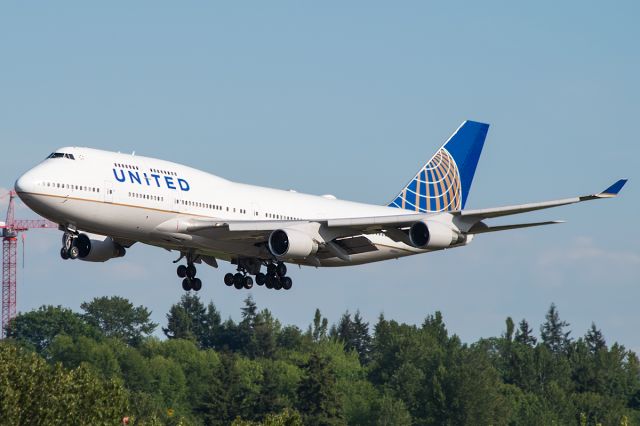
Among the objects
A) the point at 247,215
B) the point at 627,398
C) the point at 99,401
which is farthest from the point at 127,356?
the point at 247,215

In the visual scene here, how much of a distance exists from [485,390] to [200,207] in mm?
78151

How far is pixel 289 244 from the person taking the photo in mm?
63438

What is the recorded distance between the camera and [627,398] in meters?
159

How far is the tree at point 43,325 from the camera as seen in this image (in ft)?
598

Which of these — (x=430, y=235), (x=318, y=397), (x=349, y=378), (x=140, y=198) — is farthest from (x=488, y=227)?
(x=349, y=378)

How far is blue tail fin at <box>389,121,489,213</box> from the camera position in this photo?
79000 millimetres

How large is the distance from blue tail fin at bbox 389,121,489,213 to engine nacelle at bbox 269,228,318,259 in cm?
1506

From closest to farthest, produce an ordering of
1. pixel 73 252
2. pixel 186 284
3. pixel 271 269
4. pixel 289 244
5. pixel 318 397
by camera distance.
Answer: pixel 73 252
pixel 289 244
pixel 271 269
pixel 186 284
pixel 318 397

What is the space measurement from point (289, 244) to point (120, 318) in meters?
137

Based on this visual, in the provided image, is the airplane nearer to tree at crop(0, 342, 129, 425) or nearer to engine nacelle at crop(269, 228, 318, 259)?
engine nacelle at crop(269, 228, 318, 259)

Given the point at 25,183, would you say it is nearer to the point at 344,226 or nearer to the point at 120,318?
the point at 344,226

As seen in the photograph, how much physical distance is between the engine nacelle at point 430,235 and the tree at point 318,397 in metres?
62.8

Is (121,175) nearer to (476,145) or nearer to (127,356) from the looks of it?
(476,145)

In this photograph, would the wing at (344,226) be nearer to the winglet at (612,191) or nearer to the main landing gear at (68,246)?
the winglet at (612,191)
